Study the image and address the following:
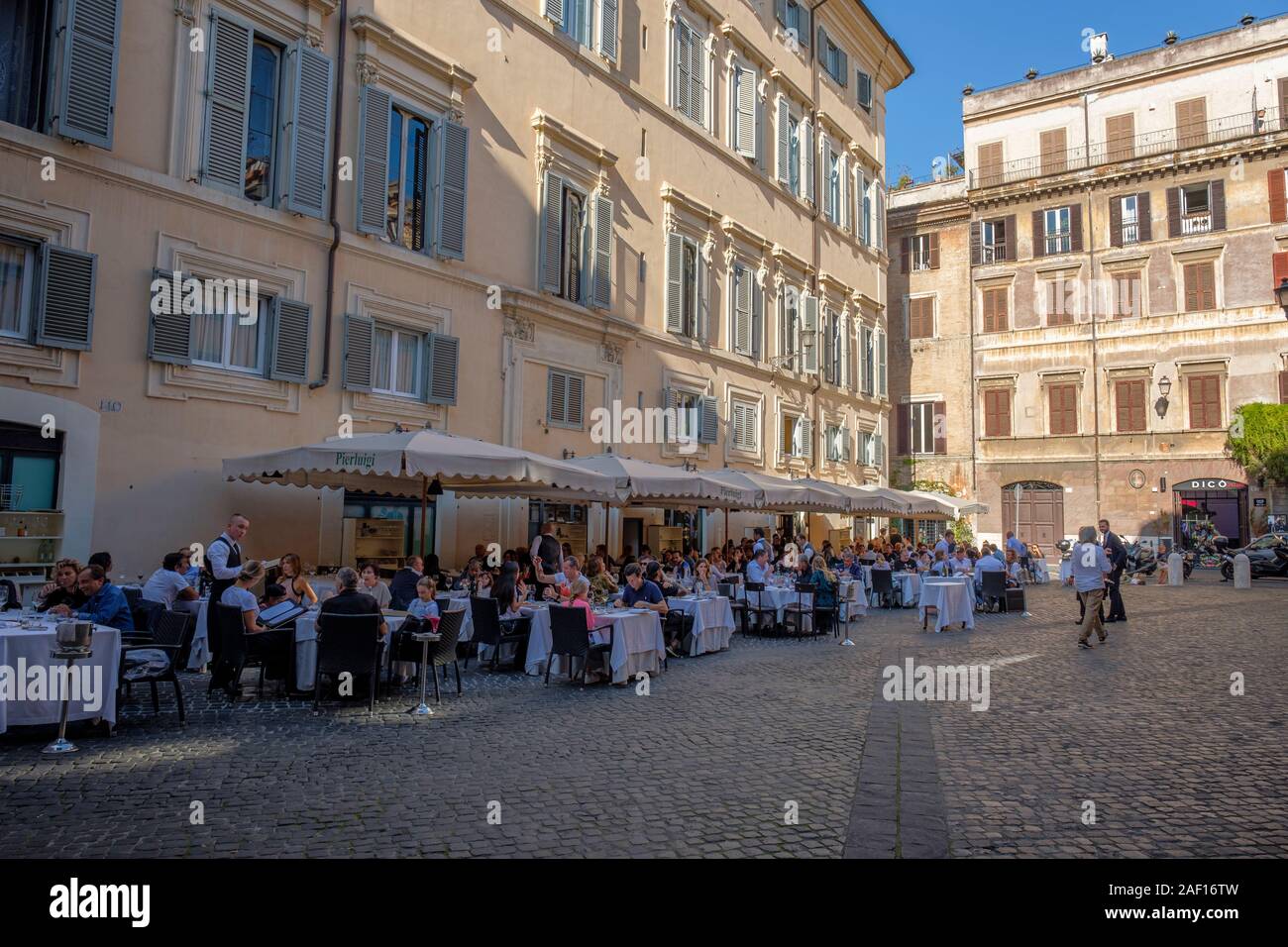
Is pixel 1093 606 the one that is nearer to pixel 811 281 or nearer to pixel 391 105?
pixel 391 105

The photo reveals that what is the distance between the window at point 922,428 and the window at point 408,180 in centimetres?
2697

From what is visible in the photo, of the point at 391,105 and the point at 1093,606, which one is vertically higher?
the point at 391,105

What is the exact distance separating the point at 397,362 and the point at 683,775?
10.3 m

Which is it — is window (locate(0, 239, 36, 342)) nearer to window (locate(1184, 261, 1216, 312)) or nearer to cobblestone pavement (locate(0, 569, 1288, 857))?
cobblestone pavement (locate(0, 569, 1288, 857))

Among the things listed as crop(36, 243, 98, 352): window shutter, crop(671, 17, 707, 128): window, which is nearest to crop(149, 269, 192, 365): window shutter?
crop(36, 243, 98, 352): window shutter

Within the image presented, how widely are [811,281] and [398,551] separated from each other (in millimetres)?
17242

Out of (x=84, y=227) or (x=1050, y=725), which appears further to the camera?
(x=84, y=227)

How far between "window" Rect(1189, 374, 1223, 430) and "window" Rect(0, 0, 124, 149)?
34.1 meters

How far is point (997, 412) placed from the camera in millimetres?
36250

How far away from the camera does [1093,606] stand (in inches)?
495
